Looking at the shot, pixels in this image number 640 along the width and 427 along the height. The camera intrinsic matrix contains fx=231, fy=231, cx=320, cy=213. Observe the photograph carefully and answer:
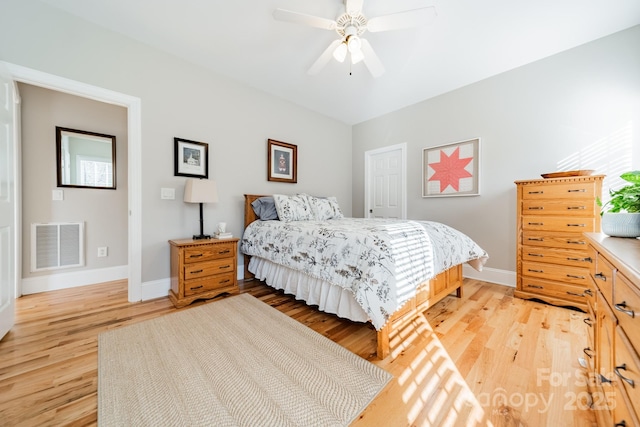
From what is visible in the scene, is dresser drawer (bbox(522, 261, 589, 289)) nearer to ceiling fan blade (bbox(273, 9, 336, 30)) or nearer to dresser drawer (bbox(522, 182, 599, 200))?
dresser drawer (bbox(522, 182, 599, 200))

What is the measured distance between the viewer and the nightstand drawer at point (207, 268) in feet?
7.47

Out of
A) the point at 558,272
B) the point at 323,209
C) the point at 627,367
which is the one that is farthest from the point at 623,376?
the point at 323,209

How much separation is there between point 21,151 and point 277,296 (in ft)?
10.1

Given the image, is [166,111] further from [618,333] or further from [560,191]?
[560,191]

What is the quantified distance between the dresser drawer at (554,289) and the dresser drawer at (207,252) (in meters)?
3.13

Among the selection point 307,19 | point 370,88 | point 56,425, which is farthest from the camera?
point 370,88

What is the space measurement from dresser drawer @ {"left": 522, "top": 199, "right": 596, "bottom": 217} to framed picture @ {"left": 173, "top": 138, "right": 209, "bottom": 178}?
11.7 feet

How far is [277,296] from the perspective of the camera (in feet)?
8.20

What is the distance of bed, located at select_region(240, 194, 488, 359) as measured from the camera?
58.0 inches

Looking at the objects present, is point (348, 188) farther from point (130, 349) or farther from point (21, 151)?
point (21, 151)

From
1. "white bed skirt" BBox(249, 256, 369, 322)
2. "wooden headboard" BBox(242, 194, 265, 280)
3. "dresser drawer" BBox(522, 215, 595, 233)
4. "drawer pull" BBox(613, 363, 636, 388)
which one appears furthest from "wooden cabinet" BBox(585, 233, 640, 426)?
"wooden headboard" BBox(242, 194, 265, 280)

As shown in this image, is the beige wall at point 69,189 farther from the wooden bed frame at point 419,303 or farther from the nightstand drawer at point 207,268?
the wooden bed frame at point 419,303

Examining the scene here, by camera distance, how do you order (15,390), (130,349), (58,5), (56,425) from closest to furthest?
(56,425) < (15,390) < (130,349) < (58,5)

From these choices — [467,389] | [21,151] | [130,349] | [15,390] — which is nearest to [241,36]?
[21,151]
